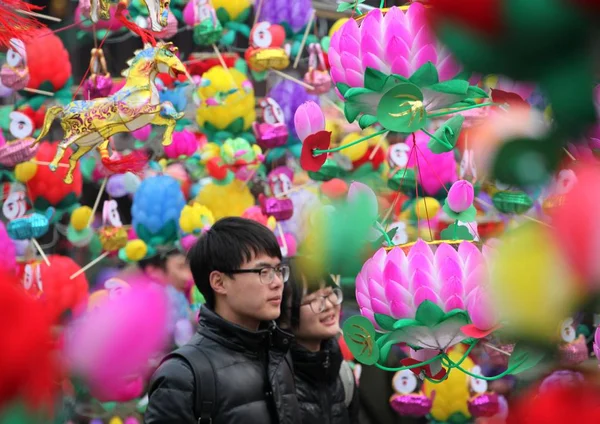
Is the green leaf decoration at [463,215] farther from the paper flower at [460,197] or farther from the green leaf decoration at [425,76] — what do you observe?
the green leaf decoration at [425,76]

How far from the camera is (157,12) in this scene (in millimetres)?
1721

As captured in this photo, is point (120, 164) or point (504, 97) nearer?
point (504, 97)

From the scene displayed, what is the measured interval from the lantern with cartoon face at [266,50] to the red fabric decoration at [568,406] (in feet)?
9.36

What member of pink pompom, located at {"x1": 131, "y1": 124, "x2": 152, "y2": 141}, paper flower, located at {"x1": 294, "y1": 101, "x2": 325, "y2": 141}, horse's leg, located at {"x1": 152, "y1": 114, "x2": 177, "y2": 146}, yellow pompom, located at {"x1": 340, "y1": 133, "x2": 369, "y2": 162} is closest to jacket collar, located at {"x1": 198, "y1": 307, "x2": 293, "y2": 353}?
horse's leg, located at {"x1": 152, "y1": 114, "x2": 177, "y2": 146}

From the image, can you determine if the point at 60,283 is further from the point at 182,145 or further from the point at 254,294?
the point at 254,294

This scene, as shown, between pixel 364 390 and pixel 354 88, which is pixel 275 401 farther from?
pixel 364 390

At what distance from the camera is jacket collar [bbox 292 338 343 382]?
8.18 ft

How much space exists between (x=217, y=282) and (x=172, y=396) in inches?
13.3

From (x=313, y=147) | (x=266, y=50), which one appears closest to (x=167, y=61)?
(x=313, y=147)

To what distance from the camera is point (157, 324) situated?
67 cm

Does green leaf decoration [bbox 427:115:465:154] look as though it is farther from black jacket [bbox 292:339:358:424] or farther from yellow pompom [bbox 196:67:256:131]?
yellow pompom [bbox 196:67:256:131]

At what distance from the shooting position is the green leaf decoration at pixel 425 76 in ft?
5.17

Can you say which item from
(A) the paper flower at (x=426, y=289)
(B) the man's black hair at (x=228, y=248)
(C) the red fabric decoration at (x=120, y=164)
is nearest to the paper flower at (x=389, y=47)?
(A) the paper flower at (x=426, y=289)

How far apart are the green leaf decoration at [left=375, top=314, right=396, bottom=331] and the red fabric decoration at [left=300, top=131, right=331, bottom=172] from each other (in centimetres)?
28
